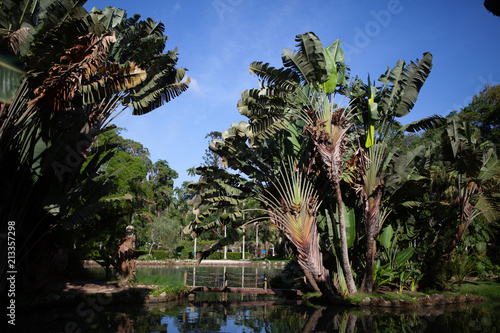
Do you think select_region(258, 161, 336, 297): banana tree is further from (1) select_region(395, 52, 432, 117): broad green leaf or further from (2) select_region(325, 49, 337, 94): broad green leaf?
(1) select_region(395, 52, 432, 117): broad green leaf

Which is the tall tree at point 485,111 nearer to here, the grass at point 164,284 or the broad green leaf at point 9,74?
the grass at point 164,284

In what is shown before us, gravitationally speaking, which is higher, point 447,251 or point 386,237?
point 386,237

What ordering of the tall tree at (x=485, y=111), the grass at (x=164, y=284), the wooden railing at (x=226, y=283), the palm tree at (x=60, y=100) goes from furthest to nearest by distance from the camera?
the tall tree at (x=485, y=111), the wooden railing at (x=226, y=283), the grass at (x=164, y=284), the palm tree at (x=60, y=100)

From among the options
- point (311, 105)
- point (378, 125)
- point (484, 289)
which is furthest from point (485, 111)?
point (311, 105)

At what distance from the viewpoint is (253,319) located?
27.8 ft

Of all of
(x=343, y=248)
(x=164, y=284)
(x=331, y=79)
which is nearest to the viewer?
(x=343, y=248)

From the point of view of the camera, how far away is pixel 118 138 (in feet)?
93.4

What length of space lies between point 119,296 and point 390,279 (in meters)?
8.53

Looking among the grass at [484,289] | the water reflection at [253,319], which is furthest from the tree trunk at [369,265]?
the grass at [484,289]

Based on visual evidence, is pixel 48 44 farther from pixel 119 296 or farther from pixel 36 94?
pixel 119 296

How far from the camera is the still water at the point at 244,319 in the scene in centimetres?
715

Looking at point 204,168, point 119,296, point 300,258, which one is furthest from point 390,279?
point 119,296

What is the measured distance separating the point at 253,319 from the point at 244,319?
0.74 ft

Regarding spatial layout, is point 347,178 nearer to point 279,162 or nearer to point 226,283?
point 279,162
